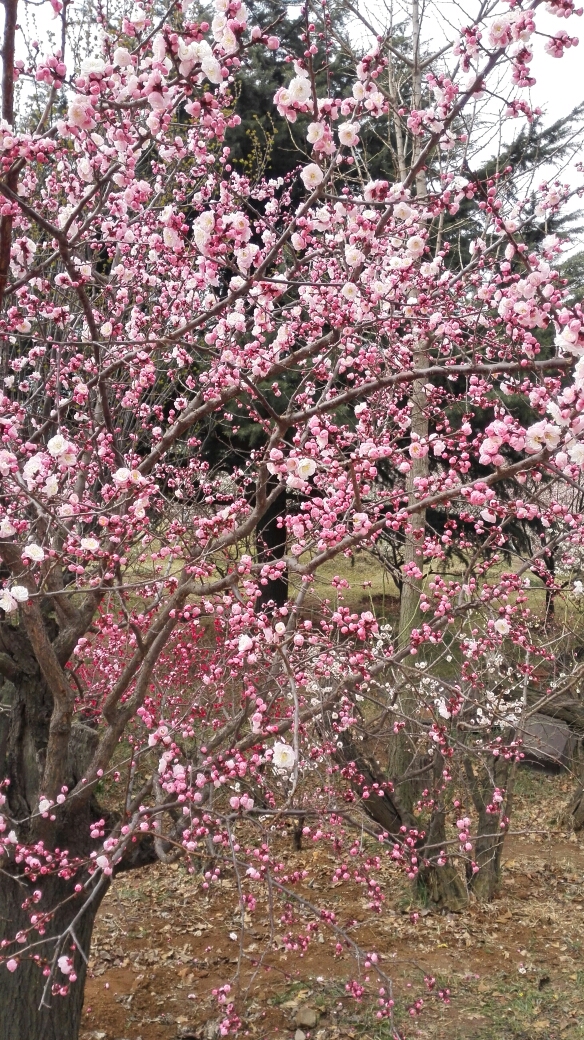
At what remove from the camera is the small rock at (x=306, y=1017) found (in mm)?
4469

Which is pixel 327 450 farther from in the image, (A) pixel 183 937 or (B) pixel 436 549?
(A) pixel 183 937

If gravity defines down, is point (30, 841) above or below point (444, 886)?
below

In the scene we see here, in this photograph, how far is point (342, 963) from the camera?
5297 mm

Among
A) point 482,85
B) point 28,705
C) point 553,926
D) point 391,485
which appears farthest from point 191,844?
point 391,485

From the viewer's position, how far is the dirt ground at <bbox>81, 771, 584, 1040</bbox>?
14.9ft

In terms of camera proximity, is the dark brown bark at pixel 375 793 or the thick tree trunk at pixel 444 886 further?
the thick tree trunk at pixel 444 886

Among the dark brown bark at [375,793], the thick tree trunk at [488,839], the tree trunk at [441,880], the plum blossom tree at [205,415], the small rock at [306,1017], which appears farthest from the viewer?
the thick tree trunk at [488,839]

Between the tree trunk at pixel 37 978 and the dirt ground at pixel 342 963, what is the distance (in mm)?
813

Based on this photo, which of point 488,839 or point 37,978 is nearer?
point 37,978

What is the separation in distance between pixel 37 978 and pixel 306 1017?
5.63ft

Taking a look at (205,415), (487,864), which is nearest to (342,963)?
(487,864)

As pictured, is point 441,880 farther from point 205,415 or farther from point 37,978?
point 205,415

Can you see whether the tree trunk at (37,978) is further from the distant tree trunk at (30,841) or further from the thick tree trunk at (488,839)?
the thick tree trunk at (488,839)

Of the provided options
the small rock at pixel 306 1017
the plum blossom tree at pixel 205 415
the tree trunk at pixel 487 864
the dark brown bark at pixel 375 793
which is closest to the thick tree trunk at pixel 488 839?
the tree trunk at pixel 487 864
